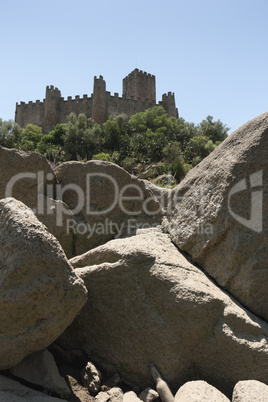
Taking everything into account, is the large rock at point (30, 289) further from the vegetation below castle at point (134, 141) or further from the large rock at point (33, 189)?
the vegetation below castle at point (134, 141)

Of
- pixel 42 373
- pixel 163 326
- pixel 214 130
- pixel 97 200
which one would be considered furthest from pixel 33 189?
pixel 214 130

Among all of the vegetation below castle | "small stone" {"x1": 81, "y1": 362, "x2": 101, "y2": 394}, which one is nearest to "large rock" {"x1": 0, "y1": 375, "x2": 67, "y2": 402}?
"small stone" {"x1": 81, "y1": 362, "x2": 101, "y2": 394}

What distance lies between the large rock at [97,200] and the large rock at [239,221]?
1.68 meters

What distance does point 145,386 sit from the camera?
3242 mm

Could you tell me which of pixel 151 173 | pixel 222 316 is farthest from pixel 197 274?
pixel 151 173

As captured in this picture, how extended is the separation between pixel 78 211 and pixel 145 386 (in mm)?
2573

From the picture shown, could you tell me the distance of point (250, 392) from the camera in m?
2.72

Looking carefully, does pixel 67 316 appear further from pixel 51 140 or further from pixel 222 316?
pixel 51 140

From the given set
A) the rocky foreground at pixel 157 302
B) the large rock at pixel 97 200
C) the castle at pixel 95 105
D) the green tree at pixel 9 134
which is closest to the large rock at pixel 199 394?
the rocky foreground at pixel 157 302

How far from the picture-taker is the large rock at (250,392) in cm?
266

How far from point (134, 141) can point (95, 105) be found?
44.3 feet

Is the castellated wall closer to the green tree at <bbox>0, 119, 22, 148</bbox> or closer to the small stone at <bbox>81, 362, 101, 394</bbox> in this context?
the green tree at <bbox>0, 119, 22, 148</bbox>

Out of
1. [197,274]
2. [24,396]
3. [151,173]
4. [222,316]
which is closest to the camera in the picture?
[24,396]

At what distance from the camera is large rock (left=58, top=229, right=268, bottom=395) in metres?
3.16
